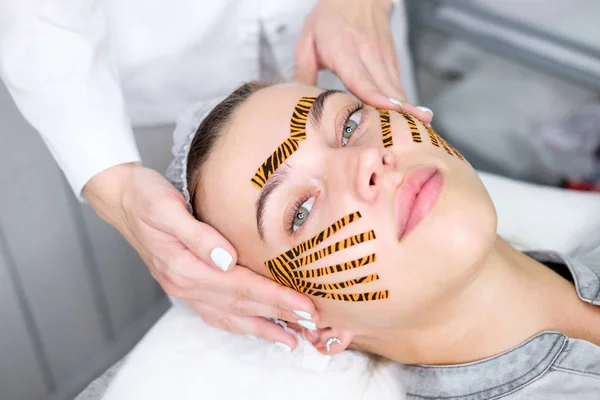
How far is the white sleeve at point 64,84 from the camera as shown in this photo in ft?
3.20

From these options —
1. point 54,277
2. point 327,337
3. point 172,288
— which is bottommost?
point 54,277

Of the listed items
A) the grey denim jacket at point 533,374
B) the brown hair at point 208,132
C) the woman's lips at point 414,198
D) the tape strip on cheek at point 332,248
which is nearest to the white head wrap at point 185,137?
the brown hair at point 208,132

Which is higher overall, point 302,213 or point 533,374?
point 302,213

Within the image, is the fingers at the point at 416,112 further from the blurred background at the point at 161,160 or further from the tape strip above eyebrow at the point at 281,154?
the blurred background at the point at 161,160

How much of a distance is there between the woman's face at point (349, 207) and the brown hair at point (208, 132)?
0.07ft

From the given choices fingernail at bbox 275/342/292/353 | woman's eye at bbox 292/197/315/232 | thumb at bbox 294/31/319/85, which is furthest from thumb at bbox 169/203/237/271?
thumb at bbox 294/31/319/85

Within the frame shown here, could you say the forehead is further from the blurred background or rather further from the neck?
the blurred background

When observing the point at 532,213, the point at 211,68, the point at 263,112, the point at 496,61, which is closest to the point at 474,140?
the point at 496,61

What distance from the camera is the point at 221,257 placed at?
0.89m

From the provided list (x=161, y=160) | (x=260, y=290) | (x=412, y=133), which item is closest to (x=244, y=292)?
(x=260, y=290)

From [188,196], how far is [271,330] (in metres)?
0.26

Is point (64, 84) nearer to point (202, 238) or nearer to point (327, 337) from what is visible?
point (202, 238)

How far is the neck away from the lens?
3.18 feet

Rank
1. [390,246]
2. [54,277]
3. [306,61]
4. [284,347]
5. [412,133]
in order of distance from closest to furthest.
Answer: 1. [390,246]
2. [412,133]
3. [284,347]
4. [306,61]
5. [54,277]
